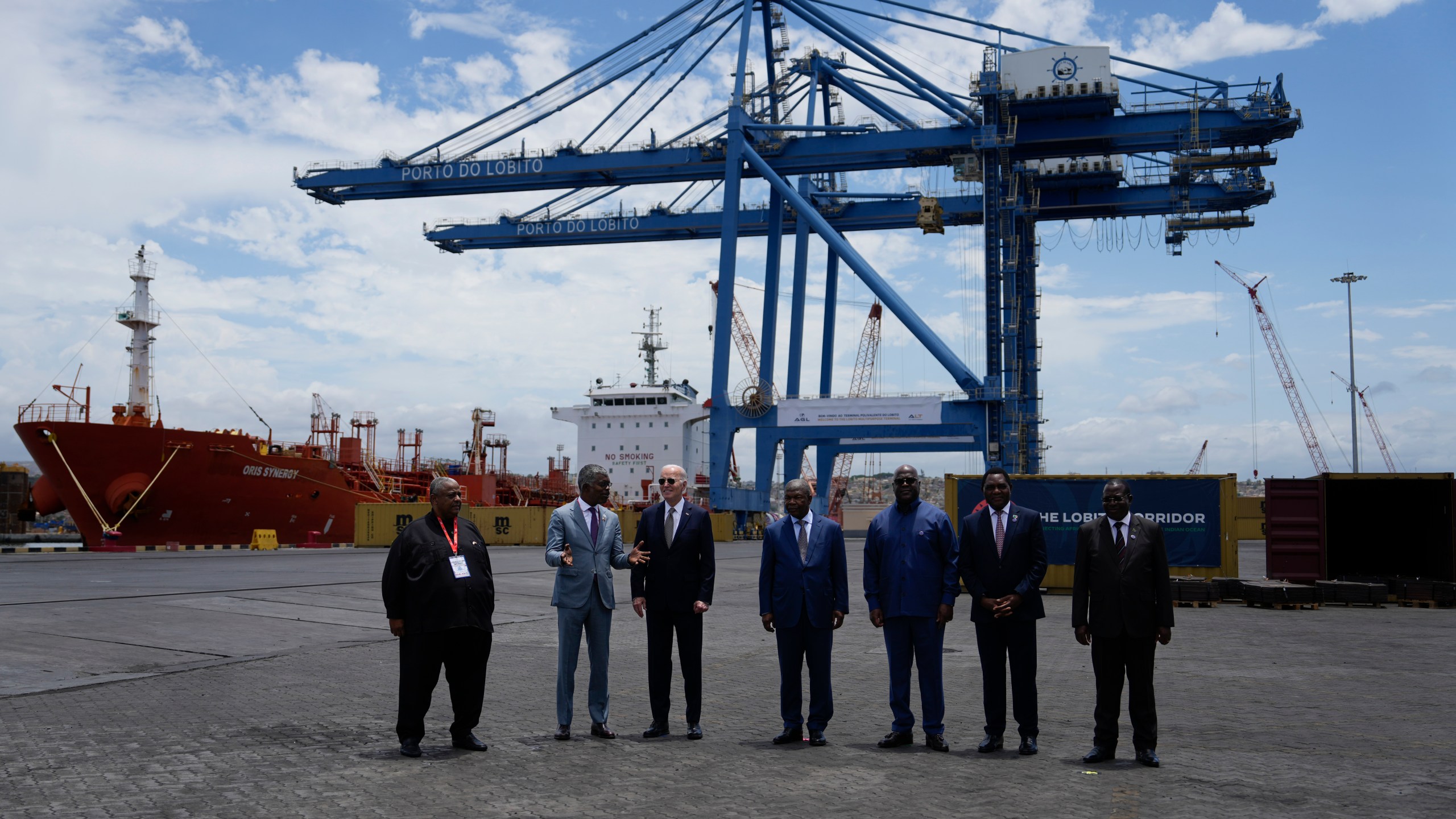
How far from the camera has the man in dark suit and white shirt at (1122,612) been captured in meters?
5.59

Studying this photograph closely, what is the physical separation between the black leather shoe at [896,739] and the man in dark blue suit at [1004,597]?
15.8 inches

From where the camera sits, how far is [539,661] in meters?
9.53

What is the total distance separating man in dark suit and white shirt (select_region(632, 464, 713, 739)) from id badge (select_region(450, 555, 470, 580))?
967 millimetres

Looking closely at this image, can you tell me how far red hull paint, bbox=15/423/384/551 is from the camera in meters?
Answer: 28.7

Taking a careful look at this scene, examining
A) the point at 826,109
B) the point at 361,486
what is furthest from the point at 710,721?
the point at 826,109

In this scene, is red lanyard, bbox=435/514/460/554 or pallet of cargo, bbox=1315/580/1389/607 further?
pallet of cargo, bbox=1315/580/1389/607

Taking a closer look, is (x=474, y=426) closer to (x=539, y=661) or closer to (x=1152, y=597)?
(x=539, y=661)

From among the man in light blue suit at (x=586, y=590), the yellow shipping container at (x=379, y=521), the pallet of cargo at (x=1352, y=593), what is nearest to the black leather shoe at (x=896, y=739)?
the man in light blue suit at (x=586, y=590)

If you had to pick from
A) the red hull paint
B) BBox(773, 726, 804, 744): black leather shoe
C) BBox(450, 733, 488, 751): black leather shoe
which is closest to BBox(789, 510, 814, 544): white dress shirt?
BBox(773, 726, 804, 744): black leather shoe

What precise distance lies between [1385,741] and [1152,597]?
182 centimetres

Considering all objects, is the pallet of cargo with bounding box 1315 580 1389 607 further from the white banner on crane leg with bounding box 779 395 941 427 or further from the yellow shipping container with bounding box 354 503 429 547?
the yellow shipping container with bounding box 354 503 429 547

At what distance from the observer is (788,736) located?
6.03 meters

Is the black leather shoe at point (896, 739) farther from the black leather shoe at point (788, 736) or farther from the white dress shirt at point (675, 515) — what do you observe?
the white dress shirt at point (675, 515)

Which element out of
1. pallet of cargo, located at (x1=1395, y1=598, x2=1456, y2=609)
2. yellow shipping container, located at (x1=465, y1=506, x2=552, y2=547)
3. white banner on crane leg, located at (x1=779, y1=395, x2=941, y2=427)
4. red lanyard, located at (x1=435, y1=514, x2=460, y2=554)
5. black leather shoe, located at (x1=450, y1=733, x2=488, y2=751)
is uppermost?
white banner on crane leg, located at (x1=779, y1=395, x2=941, y2=427)
